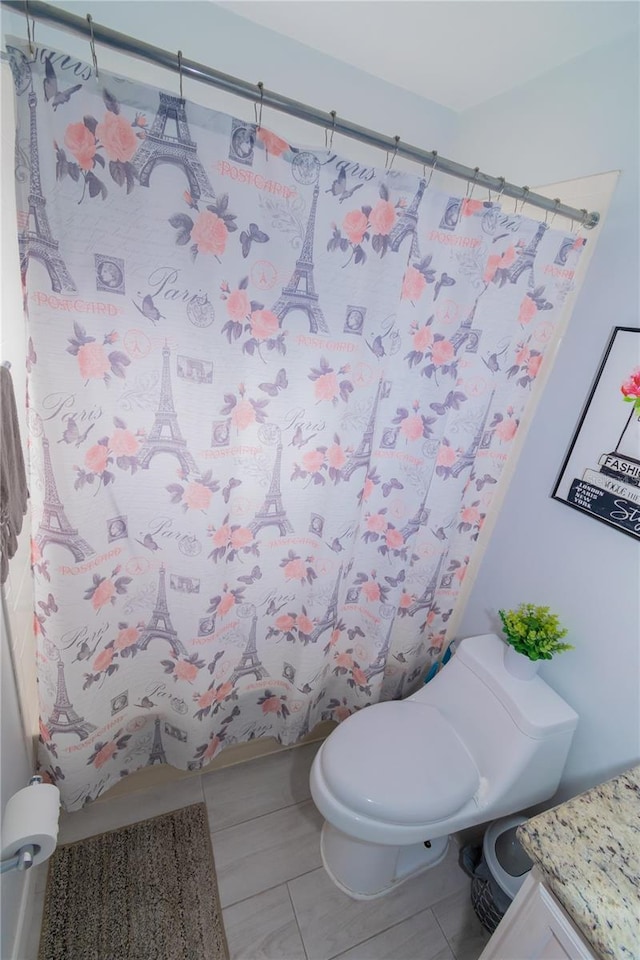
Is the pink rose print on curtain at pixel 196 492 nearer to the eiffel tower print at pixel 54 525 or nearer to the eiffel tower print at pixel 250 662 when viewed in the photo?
the eiffel tower print at pixel 54 525

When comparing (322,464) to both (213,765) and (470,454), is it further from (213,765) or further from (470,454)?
(213,765)

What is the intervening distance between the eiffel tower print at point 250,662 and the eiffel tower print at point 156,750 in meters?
0.30

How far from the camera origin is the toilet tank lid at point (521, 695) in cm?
121

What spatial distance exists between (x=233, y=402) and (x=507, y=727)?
123 centimetres

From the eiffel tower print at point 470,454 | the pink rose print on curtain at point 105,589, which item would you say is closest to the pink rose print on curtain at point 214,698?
the pink rose print on curtain at point 105,589

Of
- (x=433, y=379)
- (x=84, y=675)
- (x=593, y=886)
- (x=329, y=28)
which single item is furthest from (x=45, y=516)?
(x=329, y=28)

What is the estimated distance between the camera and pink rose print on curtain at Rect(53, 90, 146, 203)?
0.77 meters

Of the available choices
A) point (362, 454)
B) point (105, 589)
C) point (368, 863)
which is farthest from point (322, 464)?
point (368, 863)

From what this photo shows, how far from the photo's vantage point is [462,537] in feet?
5.12

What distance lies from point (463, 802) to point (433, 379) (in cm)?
120

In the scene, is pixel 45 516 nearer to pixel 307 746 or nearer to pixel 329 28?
pixel 307 746

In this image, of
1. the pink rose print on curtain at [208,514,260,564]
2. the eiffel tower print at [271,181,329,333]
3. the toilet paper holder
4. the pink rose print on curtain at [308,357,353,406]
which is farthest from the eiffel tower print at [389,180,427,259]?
the toilet paper holder

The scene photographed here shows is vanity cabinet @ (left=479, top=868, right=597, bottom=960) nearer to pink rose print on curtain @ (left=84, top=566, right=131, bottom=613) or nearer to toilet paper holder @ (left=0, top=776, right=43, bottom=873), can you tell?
toilet paper holder @ (left=0, top=776, right=43, bottom=873)

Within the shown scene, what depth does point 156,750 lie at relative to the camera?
1441 mm
